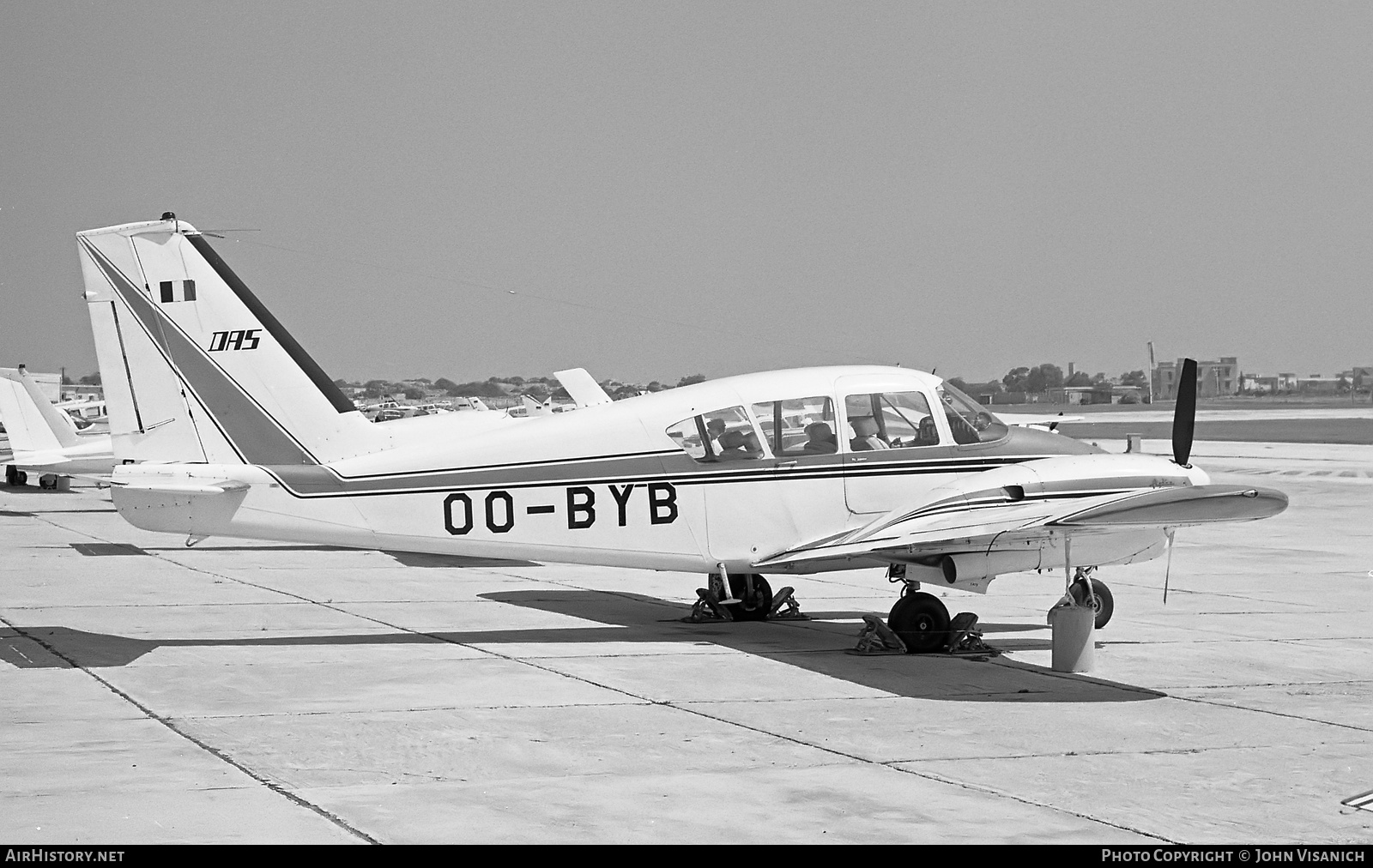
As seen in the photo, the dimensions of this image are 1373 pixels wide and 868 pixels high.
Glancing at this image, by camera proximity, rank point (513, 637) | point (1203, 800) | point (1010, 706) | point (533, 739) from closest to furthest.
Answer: point (1203, 800) → point (533, 739) → point (1010, 706) → point (513, 637)

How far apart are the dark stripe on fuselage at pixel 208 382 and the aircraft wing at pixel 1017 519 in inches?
189

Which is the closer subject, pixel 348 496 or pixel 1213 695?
pixel 1213 695

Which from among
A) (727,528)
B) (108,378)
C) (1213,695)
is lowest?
(1213,695)

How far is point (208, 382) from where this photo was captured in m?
13.1

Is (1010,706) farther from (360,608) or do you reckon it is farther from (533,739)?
(360,608)

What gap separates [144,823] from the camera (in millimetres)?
7141

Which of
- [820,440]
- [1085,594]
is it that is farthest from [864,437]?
[1085,594]

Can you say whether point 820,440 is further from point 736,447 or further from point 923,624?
point 923,624

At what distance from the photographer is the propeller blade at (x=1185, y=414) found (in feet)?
44.4

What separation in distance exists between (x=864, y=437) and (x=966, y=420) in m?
1.04

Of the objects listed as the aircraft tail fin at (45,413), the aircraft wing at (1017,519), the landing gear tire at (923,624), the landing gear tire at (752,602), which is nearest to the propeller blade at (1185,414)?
the aircraft wing at (1017,519)

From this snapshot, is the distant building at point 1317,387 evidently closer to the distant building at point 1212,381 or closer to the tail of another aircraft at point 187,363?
the distant building at point 1212,381
